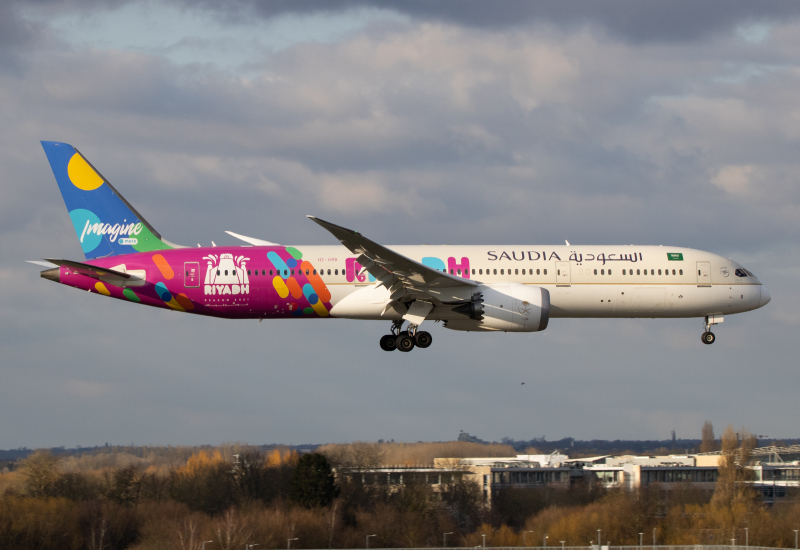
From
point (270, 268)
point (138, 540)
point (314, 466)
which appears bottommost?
point (138, 540)

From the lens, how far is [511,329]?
144 ft

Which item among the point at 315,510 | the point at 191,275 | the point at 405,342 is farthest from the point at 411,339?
the point at 315,510

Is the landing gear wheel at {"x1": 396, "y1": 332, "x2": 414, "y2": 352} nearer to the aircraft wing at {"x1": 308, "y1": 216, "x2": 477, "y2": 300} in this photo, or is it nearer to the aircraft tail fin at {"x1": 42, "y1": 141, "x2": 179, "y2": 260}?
the aircraft wing at {"x1": 308, "y1": 216, "x2": 477, "y2": 300}

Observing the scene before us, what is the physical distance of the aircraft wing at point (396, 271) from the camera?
40.3m

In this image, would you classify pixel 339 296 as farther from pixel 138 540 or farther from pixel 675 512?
pixel 675 512

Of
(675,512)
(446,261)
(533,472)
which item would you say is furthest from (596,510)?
(446,261)

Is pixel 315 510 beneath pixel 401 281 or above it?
beneath

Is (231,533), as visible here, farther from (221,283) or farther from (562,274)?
(562,274)

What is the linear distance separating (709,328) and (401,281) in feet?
54.9

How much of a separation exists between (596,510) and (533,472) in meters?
17.6

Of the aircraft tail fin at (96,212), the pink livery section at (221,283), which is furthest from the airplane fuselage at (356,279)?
the aircraft tail fin at (96,212)

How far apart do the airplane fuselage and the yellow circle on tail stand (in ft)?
15.3

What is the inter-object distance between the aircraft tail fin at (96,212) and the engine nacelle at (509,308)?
15280 mm

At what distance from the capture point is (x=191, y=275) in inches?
1763
